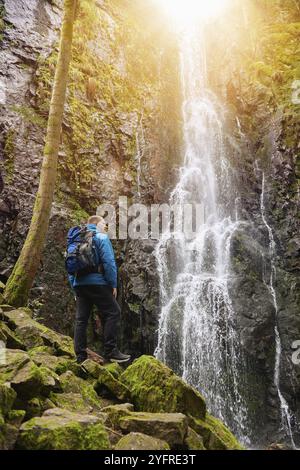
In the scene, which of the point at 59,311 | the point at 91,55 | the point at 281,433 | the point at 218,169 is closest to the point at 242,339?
the point at 281,433

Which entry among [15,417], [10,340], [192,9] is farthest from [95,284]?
[192,9]

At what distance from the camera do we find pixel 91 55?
13.8 m

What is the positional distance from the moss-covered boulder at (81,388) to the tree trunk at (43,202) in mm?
2408

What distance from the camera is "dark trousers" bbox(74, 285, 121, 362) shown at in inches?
191

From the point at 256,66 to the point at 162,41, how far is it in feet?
15.4

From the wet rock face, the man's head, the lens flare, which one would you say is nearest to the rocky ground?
the man's head

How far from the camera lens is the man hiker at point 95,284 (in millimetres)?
4836

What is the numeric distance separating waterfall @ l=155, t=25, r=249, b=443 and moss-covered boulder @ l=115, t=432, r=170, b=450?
22.8 ft

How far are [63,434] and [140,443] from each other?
1.90 ft

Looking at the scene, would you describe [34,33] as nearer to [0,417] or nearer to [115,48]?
[115,48]

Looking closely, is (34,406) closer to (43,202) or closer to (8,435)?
(8,435)

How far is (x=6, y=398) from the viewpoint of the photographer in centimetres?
266

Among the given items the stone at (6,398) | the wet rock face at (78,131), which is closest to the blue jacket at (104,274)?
the stone at (6,398)
